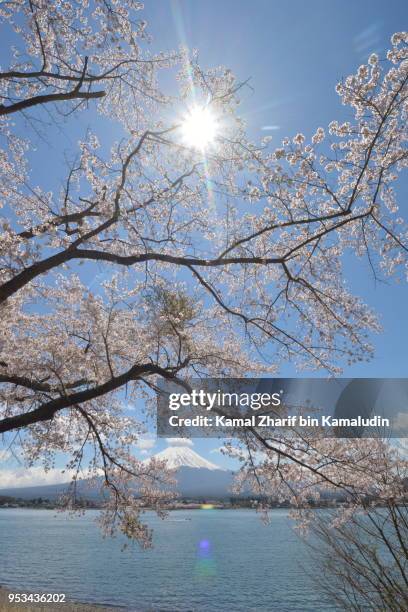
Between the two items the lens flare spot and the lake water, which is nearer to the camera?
the lens flare spot

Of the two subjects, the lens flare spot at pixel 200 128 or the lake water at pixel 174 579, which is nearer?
the lens flare spot at pixel 200 128

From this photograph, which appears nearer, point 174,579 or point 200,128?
point 200,128

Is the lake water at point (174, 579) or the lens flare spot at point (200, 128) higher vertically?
the lens flare spot at point (200, 128)

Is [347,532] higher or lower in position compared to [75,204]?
lower

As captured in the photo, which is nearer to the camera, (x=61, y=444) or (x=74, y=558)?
(x=61, y=444)

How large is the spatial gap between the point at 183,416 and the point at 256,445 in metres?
1.58

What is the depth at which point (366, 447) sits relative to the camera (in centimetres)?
580

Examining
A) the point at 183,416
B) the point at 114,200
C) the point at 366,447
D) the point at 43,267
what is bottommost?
the point at 366,447

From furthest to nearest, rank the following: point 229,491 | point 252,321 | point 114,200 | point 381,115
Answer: point 229,491
point 252,321
point 114,200
point 381,115

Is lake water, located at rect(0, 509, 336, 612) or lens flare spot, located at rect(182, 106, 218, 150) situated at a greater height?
lens flare spot, located at rect(182, 106, 218, 150)

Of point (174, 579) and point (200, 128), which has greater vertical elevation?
point (200, 128)

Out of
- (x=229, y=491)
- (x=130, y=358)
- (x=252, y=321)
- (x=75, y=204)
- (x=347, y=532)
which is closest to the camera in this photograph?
(x=347, y=532)

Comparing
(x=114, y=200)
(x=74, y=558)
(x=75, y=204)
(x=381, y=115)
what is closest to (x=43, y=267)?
(x=114, y=200)

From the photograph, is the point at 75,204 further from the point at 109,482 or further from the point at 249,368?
the point at 109,482
